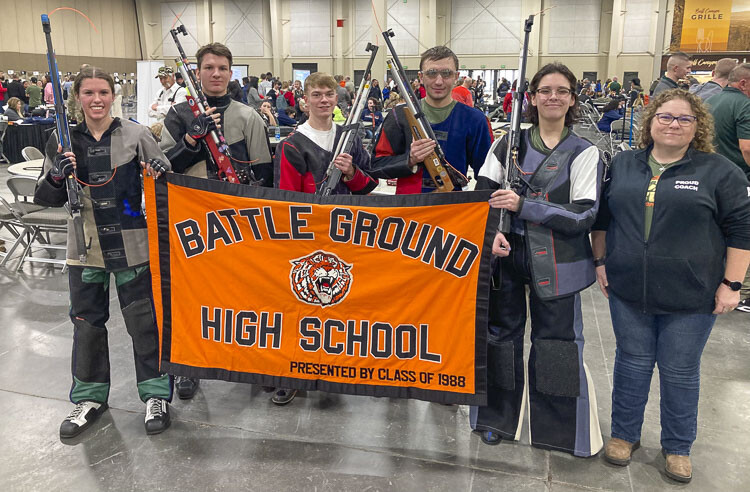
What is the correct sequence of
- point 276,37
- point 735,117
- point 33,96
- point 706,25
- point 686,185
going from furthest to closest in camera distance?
point 276,37, point 706,25, point 33,96, point 735,117, point 686,185

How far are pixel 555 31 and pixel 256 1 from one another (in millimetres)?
14289

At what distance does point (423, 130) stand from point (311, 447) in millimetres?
1688

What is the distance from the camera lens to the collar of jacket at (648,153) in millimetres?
2398

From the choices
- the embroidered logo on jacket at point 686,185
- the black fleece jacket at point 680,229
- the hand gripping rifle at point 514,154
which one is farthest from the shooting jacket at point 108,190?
the embroidered logo on jacket at point 686,185

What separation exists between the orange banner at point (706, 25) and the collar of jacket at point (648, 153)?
26.7m

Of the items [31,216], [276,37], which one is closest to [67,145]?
[31,216]

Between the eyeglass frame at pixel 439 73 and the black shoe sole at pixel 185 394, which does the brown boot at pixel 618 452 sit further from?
the black shoe sole at pixel 185 394

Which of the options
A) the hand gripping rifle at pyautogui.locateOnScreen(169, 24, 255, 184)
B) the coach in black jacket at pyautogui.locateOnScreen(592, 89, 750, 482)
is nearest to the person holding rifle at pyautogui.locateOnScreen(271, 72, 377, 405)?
the hand gripping rifle at pyautogui.locateOnScreen(169, 24, 255, 184)

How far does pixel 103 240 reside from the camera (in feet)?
9.49

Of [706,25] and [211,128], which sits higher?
[706,25]

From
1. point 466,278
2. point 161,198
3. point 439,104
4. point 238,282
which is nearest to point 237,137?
point 161,198

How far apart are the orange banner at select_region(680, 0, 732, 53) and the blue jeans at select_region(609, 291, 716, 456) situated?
2694cm

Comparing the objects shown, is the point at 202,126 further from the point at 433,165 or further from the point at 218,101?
the point at 433,165

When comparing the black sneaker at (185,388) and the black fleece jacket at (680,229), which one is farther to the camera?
the black sneaker at (185,388)
